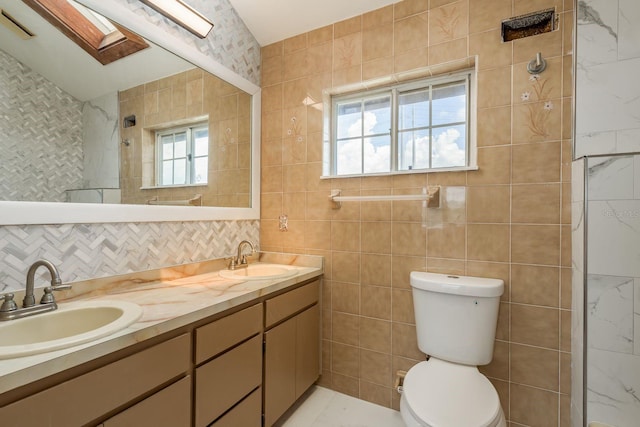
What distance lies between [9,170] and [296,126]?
1.48 meters

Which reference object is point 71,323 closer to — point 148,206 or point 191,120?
point 148,206

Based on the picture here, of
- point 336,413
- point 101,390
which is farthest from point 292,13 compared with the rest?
point 336,413

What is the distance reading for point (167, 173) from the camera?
5.51ft

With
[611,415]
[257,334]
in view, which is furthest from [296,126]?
[611,415]

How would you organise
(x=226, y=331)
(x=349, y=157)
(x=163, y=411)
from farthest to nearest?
(x=349, y=157)
(x=226, y=331)
(x=163, y=411)

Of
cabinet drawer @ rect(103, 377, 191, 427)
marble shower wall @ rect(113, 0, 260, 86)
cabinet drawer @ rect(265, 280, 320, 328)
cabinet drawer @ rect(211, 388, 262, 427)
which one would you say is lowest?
cabinet drawer @ rect(211, 388, 262, 427)

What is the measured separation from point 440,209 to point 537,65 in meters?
0.82

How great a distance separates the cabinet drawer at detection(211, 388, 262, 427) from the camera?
1282 millimetres

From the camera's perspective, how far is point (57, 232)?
4.05 ft

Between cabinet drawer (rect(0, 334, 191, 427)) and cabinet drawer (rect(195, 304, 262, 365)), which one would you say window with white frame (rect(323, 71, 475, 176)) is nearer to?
cabinet drawer (rect(195, 304, 262, 365))

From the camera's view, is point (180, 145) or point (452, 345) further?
point (180, 145)

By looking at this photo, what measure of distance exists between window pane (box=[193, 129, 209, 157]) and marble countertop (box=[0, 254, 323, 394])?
682 millimetres

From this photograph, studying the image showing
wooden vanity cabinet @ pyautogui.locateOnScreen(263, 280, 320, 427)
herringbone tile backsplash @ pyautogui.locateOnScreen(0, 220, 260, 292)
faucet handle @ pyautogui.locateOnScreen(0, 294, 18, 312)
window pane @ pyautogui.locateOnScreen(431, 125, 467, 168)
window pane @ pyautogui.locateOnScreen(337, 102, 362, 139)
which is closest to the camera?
faucet handle @ pyautogui.locateOnScreen(0, 294, 18, 312)

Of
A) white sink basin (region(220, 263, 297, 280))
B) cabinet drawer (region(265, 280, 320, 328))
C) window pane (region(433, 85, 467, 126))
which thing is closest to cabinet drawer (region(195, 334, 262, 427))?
cabinet drawer (region(265, 280, 320, 328))
